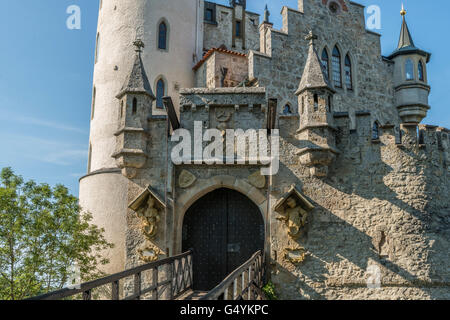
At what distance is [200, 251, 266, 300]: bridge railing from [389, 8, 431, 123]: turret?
1349 centimetres

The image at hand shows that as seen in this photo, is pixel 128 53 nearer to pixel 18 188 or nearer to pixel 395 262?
pixel 18 188

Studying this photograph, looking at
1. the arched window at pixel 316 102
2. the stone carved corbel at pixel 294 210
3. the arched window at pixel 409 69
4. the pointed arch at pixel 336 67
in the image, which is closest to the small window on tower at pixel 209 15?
the pointed arch at pixel 336 67

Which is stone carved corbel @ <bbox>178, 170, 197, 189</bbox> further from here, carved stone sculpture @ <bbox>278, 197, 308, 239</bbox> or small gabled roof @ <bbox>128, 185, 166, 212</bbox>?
carved stone sculpture @ <bbox>278, 197, 308, 239</bbox>

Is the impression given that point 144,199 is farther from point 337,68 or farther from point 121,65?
point 337,68

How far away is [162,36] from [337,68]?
26.6 ft

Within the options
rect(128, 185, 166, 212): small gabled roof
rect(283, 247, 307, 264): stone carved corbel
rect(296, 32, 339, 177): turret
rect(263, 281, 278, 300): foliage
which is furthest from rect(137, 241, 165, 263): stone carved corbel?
rect(296, 32, 339, 177): turret

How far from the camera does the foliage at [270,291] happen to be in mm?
9914

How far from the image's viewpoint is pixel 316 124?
10.4 m

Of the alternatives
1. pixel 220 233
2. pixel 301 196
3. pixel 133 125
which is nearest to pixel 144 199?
pixel 133 125

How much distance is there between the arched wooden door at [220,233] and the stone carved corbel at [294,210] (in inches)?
31.2

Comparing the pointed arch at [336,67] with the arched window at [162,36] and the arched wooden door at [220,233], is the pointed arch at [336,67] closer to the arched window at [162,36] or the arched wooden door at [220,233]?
the arched window at [162,36]

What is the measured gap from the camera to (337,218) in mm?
10477
